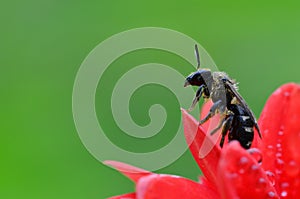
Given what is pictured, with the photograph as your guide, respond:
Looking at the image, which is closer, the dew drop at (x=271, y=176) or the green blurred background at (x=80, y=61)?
the dew drop at (x=271, y=176)

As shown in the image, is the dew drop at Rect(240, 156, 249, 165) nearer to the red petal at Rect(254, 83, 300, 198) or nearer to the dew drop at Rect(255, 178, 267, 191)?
the dew drop at Rect(255, 178, 267, 191)

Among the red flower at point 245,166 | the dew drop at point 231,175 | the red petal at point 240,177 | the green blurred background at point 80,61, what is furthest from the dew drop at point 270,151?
the green blurred background at point 80,61

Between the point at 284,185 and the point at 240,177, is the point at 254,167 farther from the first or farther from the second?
the point at 284,185

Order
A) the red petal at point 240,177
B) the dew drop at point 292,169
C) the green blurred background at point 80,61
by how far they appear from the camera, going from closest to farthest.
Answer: the red petal at point 240,177 < the dew drop at point 292,169 < the green blurred background at point 80,61

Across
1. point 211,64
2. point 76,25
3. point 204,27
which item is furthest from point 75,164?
point 211,64

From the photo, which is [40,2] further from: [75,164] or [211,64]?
[211,64]

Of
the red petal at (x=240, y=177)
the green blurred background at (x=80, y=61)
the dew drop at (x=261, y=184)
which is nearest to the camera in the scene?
the red petal at (x=240, y=177)

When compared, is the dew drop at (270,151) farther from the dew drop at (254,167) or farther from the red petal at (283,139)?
the dew drop at (254,167)
